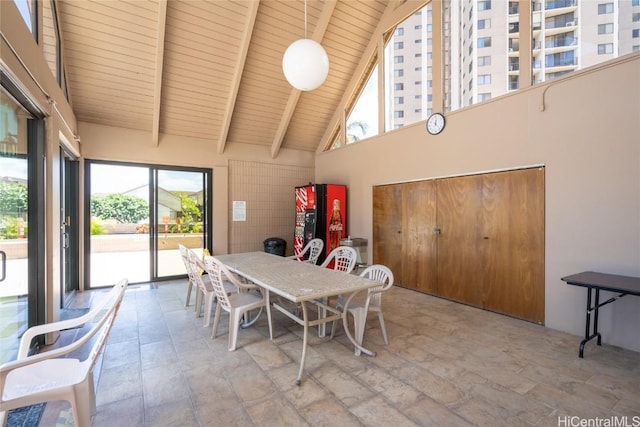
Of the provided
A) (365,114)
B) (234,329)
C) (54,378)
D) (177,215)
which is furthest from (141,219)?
(365,114)

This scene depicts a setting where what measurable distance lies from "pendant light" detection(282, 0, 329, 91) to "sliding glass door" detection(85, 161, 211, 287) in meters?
3.91

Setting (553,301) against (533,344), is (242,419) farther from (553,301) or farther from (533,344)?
(553,301)

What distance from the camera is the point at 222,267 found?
9.01 ft

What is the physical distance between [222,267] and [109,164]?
404 centimetres

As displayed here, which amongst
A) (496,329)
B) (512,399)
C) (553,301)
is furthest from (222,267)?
(553,301)

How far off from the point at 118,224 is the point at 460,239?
574cm

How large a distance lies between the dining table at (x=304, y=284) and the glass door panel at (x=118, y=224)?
2841mm

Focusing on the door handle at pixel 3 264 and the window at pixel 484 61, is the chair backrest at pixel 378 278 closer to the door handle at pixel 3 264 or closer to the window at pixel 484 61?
the door handle at pixel 3 264

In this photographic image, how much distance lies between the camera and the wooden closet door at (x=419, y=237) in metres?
4.60

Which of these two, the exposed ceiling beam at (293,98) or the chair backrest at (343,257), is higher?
the exposed ceiling beam at (293,98)

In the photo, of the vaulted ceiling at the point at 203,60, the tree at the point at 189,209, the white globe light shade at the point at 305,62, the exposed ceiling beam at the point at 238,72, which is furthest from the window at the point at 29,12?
the tree at the point at 189,209

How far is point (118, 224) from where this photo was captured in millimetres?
5234

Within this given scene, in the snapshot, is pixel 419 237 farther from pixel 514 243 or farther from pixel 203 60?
pixel 203 60

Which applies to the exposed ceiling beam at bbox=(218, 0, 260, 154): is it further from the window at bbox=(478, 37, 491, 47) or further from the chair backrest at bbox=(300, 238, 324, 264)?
the window at bbox=(478, 37, 491, 47)
